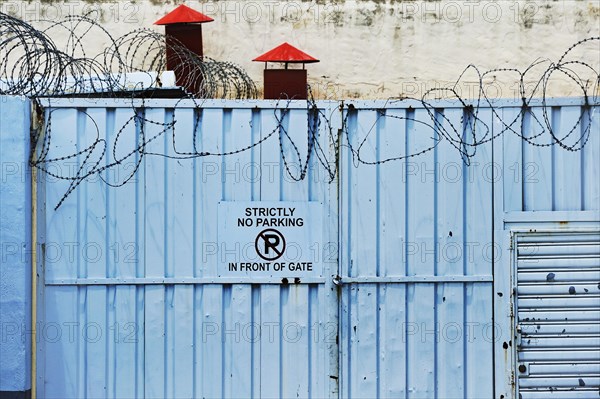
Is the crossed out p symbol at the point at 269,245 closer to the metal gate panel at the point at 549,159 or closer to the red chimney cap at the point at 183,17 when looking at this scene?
the metal gate panel at the point at 549,159

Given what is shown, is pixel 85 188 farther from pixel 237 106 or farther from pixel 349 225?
pixel 349 225

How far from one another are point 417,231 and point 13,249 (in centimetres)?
345

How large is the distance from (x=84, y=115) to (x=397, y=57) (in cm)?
458

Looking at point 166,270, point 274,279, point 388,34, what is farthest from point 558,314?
point 388,34

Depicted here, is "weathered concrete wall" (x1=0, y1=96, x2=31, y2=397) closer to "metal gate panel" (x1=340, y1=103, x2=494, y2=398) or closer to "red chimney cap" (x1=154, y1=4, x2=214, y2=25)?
"metal gate panel" (x1=340, y1=103, x2=494, y2=398)

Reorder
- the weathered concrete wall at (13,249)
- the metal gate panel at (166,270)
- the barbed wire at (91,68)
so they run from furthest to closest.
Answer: the barbed wire at (91,68), the metal gate panel at (166,270), the weathered concrete wall at (13,249)

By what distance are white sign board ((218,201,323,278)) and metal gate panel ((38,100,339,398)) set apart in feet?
0.27

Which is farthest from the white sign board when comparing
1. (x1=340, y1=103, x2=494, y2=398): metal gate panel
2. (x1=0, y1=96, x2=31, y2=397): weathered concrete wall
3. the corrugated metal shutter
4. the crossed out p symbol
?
the corrugated metal shutter

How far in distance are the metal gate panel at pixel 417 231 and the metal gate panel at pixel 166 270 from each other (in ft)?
0.76

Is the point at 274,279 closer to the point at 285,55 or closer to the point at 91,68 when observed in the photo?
the point at 91,68

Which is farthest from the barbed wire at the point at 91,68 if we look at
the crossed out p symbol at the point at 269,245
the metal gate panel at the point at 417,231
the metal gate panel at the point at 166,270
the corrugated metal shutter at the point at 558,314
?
the corrugated metal shutter at the point at 558,314

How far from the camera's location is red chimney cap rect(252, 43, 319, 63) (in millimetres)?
9977

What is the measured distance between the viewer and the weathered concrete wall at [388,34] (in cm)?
1073

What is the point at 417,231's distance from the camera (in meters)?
7.54
